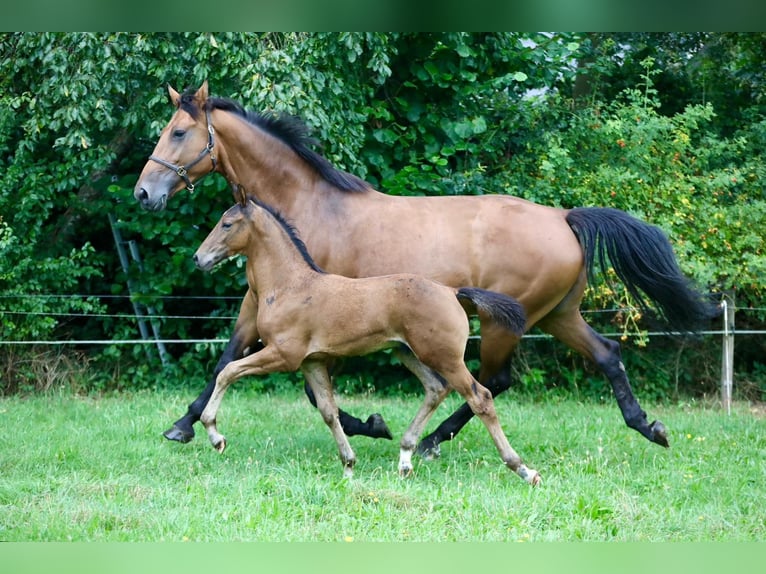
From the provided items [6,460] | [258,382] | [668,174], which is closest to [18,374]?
[258,382]

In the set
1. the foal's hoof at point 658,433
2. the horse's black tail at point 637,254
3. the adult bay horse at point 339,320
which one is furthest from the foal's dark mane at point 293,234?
the foal's hoof at point 658,433

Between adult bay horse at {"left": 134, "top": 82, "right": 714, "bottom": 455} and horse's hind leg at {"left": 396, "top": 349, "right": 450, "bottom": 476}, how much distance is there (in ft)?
1.81

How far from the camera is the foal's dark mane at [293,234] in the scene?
6220 millimetres

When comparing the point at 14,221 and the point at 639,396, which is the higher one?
the point at 14,221

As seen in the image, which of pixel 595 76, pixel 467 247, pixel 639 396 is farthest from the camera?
pixel 595 76

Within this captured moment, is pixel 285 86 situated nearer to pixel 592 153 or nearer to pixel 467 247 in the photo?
pixel 467 247

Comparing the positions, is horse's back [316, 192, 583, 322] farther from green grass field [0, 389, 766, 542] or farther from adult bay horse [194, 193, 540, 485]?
green grass field [0, 389, 766, 542]

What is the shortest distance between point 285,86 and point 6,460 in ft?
12.5

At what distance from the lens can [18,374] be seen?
32.8 feet

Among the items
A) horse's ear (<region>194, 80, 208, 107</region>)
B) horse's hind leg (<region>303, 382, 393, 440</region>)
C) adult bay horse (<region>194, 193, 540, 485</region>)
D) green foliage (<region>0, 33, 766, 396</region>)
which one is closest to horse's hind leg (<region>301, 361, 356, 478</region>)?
adult bay horse (<region>194, 193, 540, 485</region>)

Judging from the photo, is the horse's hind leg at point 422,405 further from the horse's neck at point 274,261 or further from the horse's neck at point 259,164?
the horse's neck at point 259,164

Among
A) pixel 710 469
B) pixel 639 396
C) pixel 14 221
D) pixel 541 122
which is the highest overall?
pixel 541 122

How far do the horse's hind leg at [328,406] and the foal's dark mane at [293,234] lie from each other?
2.20 ft

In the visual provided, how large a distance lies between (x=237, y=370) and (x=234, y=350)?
643 mm
